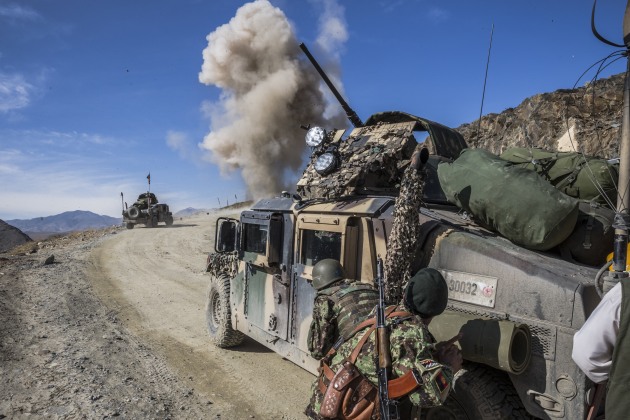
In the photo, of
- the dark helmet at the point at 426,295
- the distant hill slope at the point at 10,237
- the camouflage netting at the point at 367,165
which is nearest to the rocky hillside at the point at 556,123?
the camouflage netting at the point at 367,165

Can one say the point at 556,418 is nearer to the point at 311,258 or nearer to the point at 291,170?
the point at 311,258

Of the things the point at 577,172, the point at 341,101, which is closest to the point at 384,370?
the point at 577,172

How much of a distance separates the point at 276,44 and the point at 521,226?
1502 centimetres

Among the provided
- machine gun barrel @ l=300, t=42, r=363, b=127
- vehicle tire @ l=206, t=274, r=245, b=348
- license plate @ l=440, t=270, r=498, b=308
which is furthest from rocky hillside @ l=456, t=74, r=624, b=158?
license plate @ l=440, t=270, r=498, b=308

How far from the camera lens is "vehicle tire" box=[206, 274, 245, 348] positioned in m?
6.45

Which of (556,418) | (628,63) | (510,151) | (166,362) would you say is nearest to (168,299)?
(166,362)

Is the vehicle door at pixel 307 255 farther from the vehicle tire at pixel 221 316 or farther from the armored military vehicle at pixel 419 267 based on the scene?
the vehicle tire at pixel 221 316

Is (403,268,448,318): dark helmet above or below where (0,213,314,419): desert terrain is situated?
above

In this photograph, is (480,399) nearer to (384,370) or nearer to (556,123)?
(384,370)

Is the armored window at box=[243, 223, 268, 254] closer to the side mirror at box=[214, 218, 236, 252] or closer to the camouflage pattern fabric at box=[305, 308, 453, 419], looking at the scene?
the side mirror at box=[214, 218, 236, 252]

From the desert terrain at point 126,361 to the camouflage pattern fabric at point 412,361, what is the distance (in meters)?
→ 2.27

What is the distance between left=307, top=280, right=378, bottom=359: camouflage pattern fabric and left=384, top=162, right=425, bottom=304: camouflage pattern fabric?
52cm

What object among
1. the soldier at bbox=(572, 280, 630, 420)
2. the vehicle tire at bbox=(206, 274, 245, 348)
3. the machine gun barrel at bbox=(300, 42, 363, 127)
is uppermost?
the machine gun barrel at bbox=(300, 42, 363, 127)

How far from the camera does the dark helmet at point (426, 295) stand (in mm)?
2559
